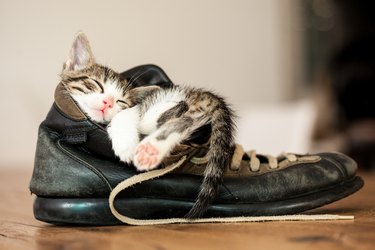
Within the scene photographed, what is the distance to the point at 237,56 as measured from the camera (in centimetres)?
467

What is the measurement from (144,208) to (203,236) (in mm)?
185

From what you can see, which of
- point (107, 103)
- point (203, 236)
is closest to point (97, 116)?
point (107, 103)

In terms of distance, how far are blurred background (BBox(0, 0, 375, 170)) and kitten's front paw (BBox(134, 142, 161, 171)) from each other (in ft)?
8.09

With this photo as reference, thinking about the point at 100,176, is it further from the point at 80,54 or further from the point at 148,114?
the point at 80,54

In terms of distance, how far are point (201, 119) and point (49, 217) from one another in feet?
1.22

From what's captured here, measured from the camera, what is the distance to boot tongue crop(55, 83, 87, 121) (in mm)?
1048

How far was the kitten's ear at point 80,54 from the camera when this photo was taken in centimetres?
128

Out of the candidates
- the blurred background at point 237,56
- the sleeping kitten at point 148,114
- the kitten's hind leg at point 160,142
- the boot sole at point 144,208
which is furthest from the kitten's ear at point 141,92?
the blurred background at point 237,56

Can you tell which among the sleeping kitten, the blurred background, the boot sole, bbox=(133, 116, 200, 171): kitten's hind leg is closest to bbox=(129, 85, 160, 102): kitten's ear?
the sleeping kitten

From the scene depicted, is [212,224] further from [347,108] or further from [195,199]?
[347,108]

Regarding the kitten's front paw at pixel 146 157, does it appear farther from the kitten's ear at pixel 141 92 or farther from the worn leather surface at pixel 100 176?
the kitten's ear at pixel 141 92

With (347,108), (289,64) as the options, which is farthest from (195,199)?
(289,64)

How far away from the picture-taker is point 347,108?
393 cm

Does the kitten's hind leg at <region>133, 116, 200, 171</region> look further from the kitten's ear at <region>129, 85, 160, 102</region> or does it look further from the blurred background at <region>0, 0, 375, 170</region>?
the blurred background at <region>0, 0, 375, 170</region>
